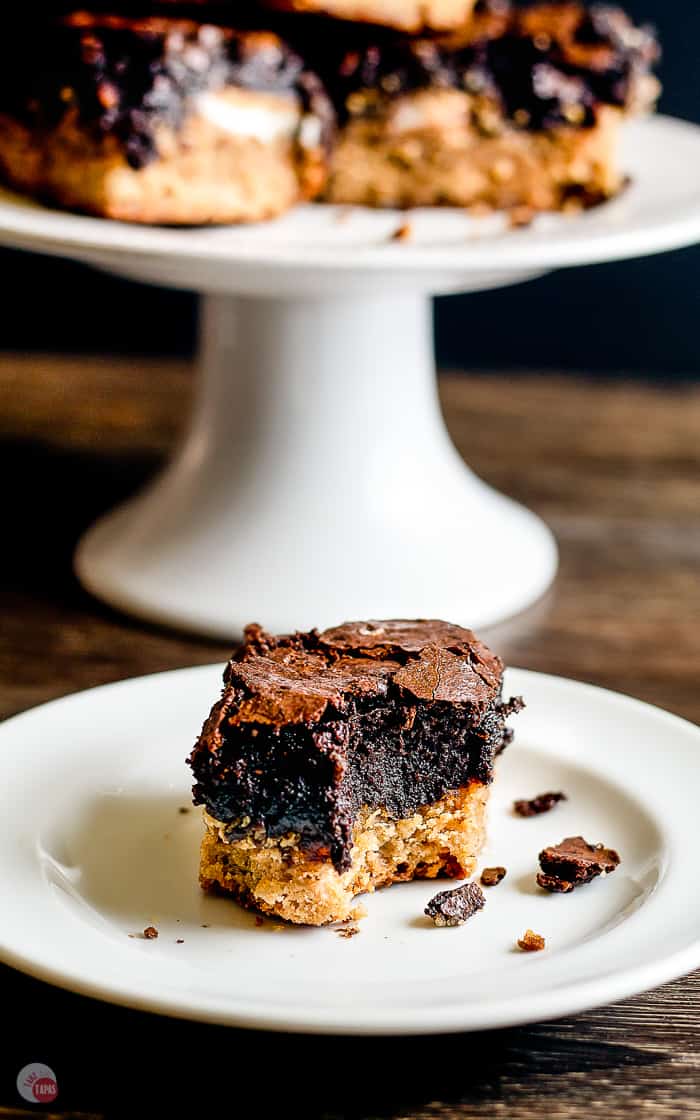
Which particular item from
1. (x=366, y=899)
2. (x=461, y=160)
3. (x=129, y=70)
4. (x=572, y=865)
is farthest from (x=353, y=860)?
(x=461, y=160)

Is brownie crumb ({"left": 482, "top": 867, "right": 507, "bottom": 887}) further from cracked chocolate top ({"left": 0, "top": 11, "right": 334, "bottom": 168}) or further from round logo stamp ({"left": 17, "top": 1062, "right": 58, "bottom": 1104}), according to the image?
cracked chocolate top ({"left": 0, "top": 11, "right": 334, "bottom": 168})

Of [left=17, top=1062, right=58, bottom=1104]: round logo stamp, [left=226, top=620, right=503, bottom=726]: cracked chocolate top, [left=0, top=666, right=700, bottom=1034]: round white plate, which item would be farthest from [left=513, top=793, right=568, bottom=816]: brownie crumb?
[left=17, top=1062, right=58, bottom=1104]: round logo stamp

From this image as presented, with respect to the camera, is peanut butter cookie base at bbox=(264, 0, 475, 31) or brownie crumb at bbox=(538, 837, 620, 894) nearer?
brownie crumb at bbox=(538, 837, 620, 894)

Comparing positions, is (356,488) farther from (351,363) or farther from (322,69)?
(322,69)

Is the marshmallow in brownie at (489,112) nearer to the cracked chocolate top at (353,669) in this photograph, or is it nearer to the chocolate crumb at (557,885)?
the cracked chocolate top at (353,669)

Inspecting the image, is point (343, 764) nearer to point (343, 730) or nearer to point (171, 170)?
point (343, 730)

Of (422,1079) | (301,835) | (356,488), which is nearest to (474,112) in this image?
(356,488)
